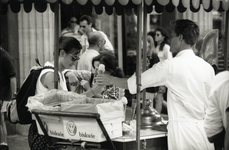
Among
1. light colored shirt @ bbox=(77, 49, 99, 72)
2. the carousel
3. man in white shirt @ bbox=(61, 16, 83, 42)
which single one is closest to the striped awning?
the carousel

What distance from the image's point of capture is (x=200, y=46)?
7742mm

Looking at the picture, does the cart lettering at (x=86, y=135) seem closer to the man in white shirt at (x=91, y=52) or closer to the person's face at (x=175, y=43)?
the person's face at (x=175, y=43)

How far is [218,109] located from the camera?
3719 mm

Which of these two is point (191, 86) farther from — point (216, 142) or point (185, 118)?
point (216, 142)

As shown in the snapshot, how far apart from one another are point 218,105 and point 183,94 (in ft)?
2.33

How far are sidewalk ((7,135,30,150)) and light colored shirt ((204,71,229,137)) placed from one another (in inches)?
186

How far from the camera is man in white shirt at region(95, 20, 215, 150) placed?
4.36 m

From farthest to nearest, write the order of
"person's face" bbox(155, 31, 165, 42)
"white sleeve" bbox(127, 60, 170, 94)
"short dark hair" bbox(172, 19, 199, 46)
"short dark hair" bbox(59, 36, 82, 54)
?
"person's face" bbox(155, 31, 165, 42) → "short dark hair" bbox(59, 36, 82, 54) → "short dark hair" bbox(172, 19, 199, 46) → "white sleeve" bbox(127, 60, 170, 94)

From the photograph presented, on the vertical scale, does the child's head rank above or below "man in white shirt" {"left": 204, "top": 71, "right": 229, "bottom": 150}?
above

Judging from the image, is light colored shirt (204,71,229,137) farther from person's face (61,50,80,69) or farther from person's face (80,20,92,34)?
person's face (80,20,92,34)

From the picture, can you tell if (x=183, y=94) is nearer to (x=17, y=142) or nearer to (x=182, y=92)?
(x=182, y=92)

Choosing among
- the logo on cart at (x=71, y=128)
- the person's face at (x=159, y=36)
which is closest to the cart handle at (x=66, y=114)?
the logo on cart at (x=71, y=128)

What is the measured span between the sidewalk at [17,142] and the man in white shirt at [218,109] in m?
4.70

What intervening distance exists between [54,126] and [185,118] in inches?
50.0
